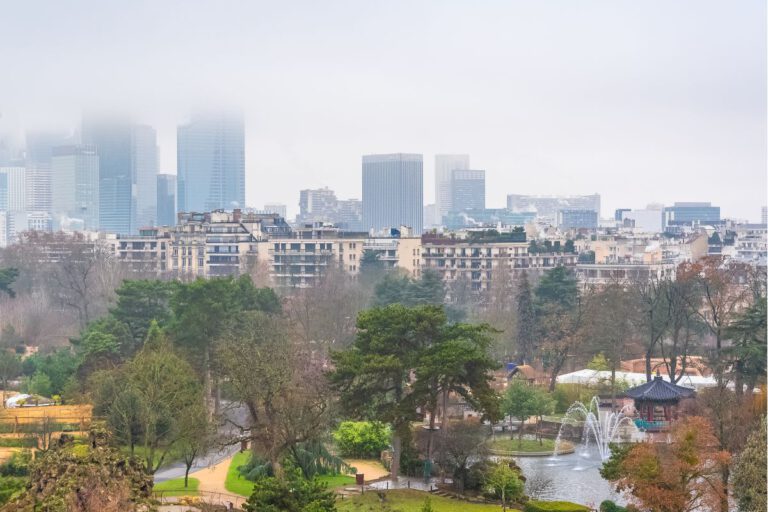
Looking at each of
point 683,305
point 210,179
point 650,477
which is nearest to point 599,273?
point 683,305

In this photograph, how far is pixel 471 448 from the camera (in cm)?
2538

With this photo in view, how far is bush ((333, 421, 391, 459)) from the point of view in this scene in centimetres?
2845

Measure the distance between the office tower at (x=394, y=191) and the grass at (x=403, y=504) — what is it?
4854 inches

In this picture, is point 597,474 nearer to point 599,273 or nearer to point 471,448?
point 471,448

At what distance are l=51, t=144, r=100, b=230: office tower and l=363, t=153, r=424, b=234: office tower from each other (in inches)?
1189

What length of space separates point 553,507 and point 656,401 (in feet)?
30.8

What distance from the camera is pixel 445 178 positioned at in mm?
185875

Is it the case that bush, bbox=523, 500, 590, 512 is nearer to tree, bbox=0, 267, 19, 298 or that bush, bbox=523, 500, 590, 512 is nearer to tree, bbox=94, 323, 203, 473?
tree, bbox=94, 323, 203, 473

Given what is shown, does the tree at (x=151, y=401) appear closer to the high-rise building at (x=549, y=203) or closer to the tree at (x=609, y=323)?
the tree at (x=609, y=323)

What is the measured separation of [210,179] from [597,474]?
158 meters

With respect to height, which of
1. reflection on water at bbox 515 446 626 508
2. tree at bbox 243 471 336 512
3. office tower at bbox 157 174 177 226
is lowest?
reflection on water at bbox 515 446 626 508

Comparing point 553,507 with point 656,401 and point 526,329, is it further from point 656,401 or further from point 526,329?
point 526,329

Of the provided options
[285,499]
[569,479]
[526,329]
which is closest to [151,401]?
[285,499]

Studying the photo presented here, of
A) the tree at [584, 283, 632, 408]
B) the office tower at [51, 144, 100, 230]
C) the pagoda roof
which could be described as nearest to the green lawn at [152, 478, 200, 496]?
the pagoda roof
